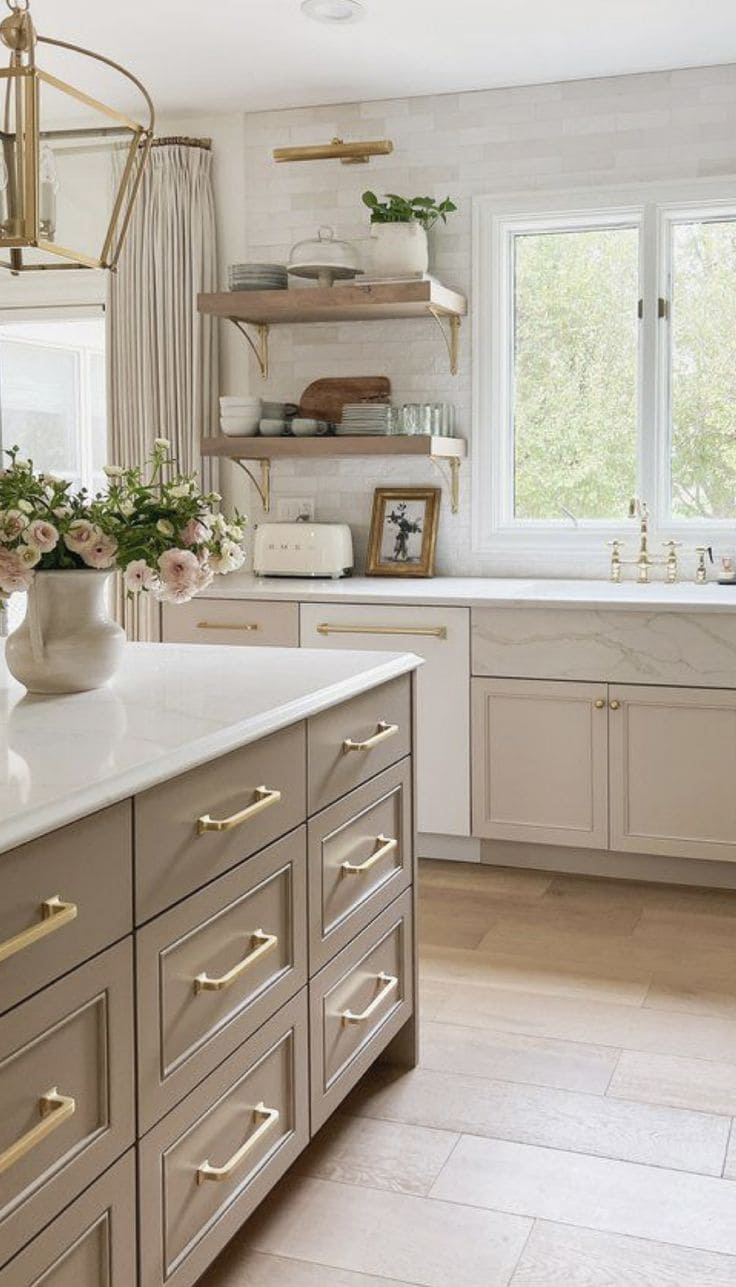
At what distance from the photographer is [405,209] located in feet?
15.0

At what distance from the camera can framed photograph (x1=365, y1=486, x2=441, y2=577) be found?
485 centimetres

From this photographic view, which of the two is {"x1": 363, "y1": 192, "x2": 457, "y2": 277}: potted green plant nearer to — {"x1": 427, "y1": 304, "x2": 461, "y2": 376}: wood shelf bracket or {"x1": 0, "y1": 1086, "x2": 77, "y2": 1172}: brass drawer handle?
{"x1": 427, "y1": 304, "x2": 461, "y2": 376}: wood shelf bracket

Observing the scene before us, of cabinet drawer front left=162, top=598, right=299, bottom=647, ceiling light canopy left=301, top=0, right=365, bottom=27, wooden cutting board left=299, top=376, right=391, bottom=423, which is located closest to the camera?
ceiling light canopy left=301, top=0, right=365, bottom=27

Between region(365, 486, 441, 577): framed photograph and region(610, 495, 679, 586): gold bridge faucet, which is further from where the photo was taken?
region(365, 486, 441, 577): framed photograph

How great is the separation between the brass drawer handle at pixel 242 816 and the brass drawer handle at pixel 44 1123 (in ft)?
1.44

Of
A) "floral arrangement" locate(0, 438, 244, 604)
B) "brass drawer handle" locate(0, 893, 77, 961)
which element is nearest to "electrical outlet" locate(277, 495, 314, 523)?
"floral arrangement" locate(0, 438, 244, 604)

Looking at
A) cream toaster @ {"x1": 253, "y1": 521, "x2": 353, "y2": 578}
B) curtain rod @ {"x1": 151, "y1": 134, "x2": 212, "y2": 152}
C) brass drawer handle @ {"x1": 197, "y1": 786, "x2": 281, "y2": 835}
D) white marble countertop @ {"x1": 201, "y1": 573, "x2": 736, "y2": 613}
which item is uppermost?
curtain rod @ {"x1": 151, "y1": 134, "x2": 212, "y2": 152}

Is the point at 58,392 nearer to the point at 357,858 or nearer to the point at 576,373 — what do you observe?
the point at 576,373

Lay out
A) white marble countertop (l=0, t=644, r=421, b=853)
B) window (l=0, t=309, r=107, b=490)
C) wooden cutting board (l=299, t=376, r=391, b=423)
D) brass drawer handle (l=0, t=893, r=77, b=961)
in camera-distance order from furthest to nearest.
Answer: window (l=0, t=309, r=107, b=490), wooden cutting board (l=299, t=376, r=391, b=423), white marble countertop (l=0, t=644, r=421, b=853), brass drawer handle (l=0, t=893, r=77, b=961)

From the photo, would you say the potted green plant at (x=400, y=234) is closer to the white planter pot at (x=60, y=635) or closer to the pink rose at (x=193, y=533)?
the pink rose at (x=193, y=533)

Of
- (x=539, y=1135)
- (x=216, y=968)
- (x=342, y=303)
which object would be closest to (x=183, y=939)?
(x=216, y=968)

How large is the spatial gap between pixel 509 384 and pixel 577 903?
1.89 metres

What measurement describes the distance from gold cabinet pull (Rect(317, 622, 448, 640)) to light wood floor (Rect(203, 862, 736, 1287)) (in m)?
0.93

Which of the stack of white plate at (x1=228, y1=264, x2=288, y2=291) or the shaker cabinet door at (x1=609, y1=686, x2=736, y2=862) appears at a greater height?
the stack of white plate at (x1=228, y1=264, x2=288, y2=291)
